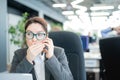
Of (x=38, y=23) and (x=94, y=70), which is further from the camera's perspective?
(x=94, y=70)

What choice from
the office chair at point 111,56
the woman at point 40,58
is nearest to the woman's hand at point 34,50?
the woman at point 40,58

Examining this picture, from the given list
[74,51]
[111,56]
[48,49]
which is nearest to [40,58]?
[48,49]

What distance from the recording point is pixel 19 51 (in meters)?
1.71

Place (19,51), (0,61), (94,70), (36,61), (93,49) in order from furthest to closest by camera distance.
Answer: (0,61), (93,49), (94,70), (19,51), (36,61)

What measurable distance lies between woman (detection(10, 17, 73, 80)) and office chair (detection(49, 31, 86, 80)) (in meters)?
0.26

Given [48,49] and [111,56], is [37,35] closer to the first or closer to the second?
[48,49]

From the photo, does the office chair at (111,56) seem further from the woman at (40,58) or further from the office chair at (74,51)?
the woman at (40,58)

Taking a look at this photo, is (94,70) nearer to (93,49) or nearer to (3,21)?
(93,49)

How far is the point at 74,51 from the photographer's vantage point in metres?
1.94

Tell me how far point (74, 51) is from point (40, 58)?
0.45m

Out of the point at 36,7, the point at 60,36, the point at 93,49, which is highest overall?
the point at 36,7

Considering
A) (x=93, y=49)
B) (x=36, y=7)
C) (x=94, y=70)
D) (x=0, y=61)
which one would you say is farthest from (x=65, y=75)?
(x=36, y=7)

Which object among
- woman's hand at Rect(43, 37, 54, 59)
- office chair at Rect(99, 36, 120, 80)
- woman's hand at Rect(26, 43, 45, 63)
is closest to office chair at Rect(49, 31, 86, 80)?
office chair at Rect(99, 36, 120, 80)

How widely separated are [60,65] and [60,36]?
0.46 metres
